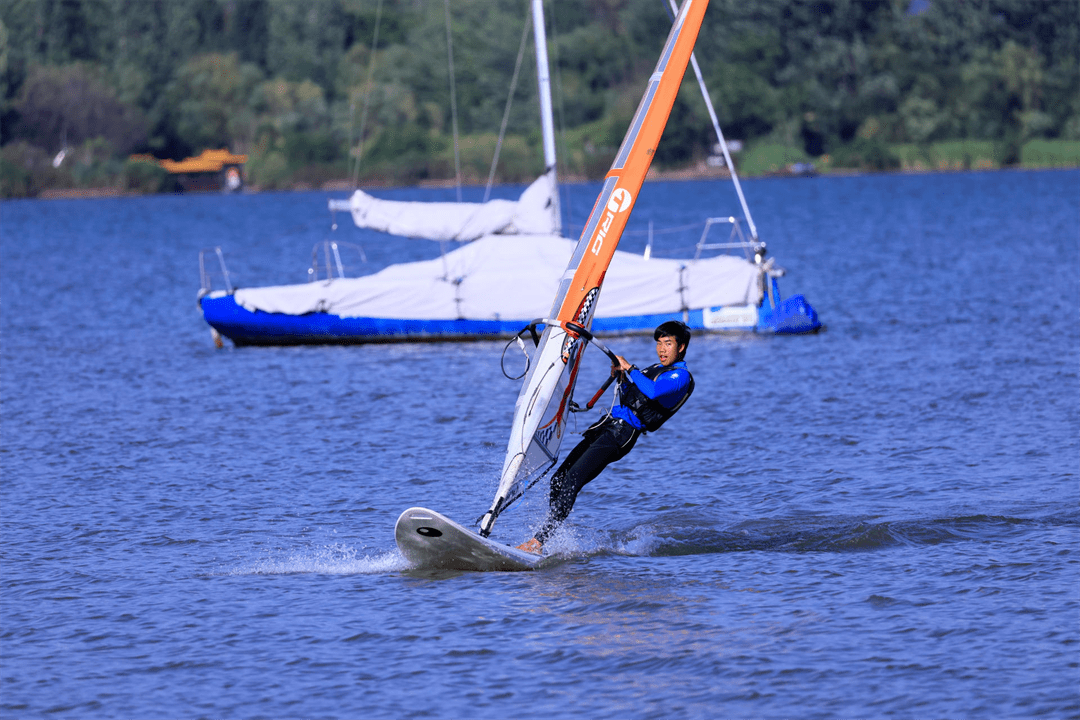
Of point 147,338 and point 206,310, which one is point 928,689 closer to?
point 206,310

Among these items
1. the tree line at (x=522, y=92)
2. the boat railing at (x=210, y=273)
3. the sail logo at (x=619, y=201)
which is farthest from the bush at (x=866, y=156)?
the sail logo at (x=619, y=201)

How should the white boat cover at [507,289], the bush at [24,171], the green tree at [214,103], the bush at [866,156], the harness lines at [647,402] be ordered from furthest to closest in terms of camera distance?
1. the green tree at [214,103]
2. the bush at [866,156]
3. the bush at [24,171]
4. the white boat cover at [507,289]
5. the harness lines at [647,402]

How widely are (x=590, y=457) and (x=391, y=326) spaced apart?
1511 cm

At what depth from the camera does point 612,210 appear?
40.8 ft

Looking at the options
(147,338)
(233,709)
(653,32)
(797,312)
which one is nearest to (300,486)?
(233,709)

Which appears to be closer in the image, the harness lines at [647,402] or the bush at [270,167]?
the harness lines at [647,402]

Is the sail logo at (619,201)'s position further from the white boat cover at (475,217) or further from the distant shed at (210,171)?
the distant shed at (210,171)

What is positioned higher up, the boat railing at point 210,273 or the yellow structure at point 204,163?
the yellow structure at point 204,163

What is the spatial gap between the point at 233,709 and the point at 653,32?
15300cm

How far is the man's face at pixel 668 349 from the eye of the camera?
11.5 m

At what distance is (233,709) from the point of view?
360 inches

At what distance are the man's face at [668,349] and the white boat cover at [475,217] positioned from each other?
16.1 metres

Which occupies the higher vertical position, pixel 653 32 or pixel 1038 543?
pixel 653 32

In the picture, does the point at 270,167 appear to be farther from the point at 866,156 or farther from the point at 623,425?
the point at 623,425
